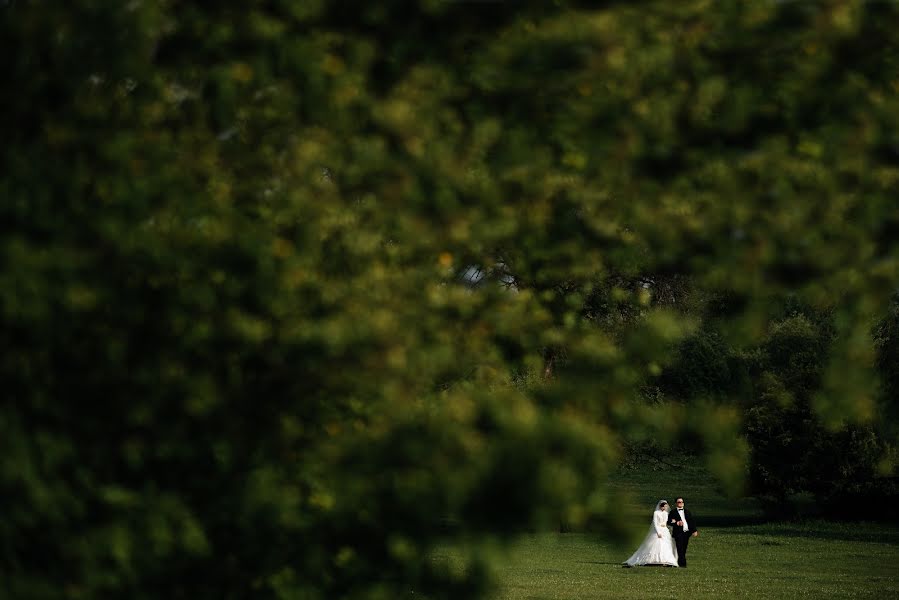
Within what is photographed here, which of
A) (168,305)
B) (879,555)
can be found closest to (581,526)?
(168,305)

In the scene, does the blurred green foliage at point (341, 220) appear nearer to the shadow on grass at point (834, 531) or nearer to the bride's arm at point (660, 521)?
the bride's arm at point (660, 521)

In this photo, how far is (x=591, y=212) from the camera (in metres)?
4.31

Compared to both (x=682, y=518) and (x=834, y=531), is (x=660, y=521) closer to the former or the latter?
(x=682, y=518)

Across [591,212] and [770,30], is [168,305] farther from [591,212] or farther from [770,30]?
[770,30]

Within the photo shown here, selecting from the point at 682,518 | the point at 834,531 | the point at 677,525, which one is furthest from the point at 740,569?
the point at 834,531

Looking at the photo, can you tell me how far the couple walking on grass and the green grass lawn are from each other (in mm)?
496

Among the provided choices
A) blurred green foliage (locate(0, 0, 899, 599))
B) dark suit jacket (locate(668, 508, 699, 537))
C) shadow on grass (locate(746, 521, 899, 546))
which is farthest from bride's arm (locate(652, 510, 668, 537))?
blurred green foliage (locate(0, 0, 899, 599))

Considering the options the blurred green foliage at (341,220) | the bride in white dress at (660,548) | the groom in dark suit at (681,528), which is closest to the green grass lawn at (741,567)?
the groom in dark suit at (681,528)

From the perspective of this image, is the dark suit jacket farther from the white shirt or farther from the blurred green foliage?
the blurred green foliage

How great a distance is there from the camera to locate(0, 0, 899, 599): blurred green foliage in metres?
3.85

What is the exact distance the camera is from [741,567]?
91.9 feet

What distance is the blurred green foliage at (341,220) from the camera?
3846mm

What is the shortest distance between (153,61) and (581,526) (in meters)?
2.10

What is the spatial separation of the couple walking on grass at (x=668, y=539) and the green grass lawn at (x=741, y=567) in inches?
19.5
